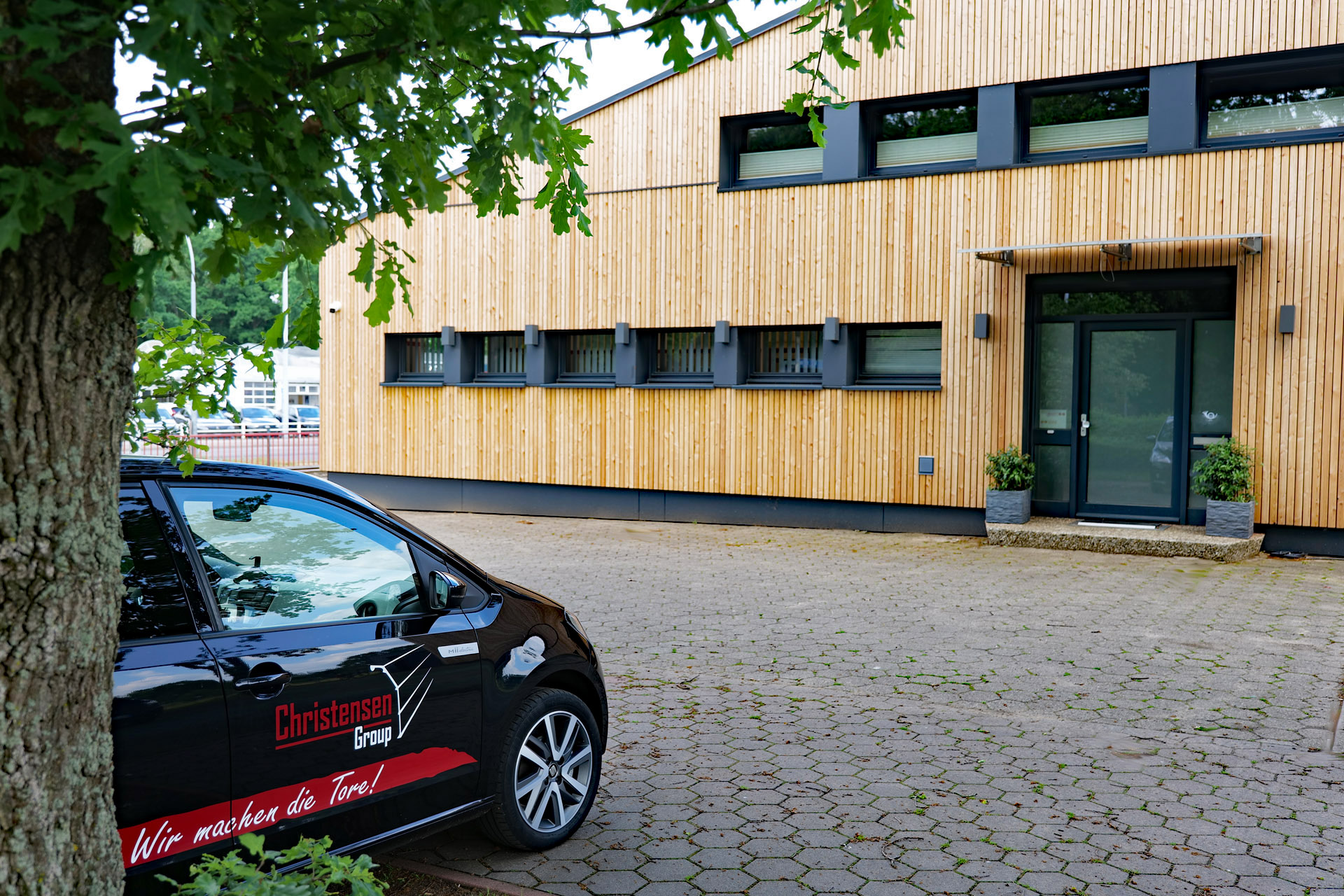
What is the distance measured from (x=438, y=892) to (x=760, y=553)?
1039 centimetres

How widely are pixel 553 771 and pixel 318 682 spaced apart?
1.32 m

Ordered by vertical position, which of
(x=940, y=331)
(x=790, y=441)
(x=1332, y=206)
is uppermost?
(x=1332, y=206)

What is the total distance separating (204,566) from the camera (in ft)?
11.6

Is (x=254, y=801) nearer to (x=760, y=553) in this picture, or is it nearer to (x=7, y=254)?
(x=7, y=254)

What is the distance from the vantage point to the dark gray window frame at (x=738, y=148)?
56.1 ft

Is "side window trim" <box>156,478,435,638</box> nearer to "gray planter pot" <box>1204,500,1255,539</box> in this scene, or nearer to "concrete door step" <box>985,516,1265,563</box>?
"concrete door step" <box>985,516,1265,563</box>

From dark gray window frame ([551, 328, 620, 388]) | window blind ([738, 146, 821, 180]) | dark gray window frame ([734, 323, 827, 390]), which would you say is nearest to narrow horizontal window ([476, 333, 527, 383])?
dark gray window frame ([551, 328, 620, 388])

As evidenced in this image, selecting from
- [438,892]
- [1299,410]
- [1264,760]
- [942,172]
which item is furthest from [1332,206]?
[438,892]

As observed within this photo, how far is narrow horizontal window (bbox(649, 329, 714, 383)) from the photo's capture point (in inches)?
706

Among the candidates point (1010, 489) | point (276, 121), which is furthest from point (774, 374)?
point (276, 121)

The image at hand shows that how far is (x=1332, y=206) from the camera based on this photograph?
13.4m

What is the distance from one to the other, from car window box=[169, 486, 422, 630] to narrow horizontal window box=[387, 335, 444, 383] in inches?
648

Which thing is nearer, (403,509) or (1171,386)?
(1171,386)

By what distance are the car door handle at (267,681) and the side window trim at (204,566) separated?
0.16 metres
